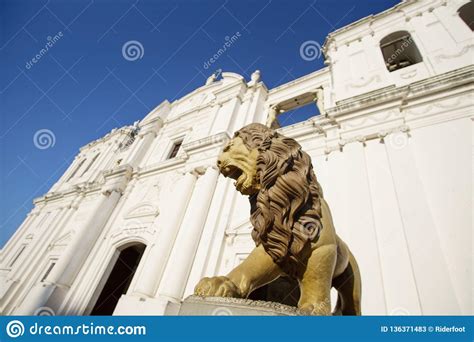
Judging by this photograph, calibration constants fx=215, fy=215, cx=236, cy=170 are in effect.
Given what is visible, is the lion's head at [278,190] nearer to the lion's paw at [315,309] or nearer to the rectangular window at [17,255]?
the lion's paw at [315,309]

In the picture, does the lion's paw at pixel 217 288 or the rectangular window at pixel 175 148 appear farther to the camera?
the rectangular window at pixel 175 148

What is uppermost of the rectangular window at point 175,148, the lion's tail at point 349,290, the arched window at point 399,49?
the arched window at point 399,49

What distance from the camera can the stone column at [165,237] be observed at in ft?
17.6

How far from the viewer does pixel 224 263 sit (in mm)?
5398

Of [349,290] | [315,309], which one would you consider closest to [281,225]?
[315,309]

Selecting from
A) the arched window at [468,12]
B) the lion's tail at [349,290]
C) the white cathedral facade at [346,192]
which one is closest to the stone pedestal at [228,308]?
the lion's tail at [349,290]

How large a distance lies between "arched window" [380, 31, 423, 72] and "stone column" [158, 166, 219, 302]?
7.04 meters

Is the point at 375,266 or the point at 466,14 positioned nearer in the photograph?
the point at 375,266

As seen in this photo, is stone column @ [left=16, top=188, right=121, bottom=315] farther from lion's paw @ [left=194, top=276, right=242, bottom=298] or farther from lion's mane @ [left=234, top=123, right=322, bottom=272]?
lion's mane @ [left=234, top=123, right=322, bottom=272]

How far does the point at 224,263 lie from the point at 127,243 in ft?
14.5

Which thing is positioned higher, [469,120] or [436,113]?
[436,113]

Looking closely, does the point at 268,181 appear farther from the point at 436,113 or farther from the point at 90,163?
the point at 90,163

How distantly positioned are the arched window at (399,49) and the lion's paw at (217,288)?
8733 millimetres

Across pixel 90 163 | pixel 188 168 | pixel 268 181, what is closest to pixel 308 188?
pixel 268 181
